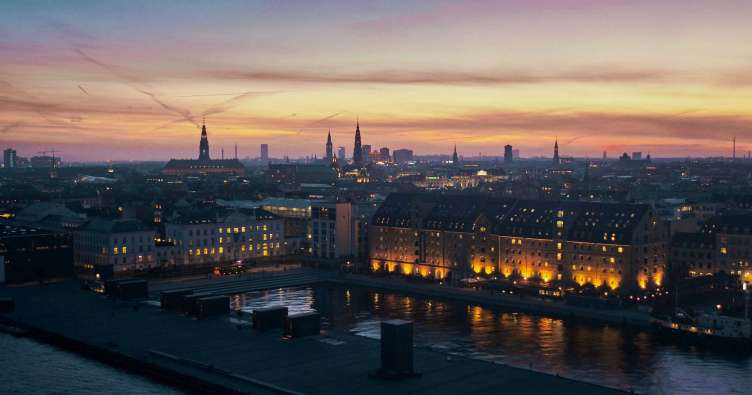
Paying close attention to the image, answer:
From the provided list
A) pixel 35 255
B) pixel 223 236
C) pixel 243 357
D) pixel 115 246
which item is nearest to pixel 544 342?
pixel 243 357

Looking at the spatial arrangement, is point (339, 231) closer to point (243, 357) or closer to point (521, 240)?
point (521, 240)

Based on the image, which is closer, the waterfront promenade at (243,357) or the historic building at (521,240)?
the waterfront promenade at (243,357)

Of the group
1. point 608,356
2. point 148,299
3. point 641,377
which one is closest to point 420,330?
point 608,356

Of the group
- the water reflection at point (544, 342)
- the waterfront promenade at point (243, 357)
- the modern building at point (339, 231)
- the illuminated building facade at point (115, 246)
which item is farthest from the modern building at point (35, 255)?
the modern building at point (339, 231)

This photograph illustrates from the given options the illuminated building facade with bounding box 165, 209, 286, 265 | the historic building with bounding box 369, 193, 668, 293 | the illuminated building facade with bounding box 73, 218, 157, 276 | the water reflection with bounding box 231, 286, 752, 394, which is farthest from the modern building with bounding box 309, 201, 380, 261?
the water reflection with bounding box 231, 286, 752, 394

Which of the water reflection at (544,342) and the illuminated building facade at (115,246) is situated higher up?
the illuminated building facade at (115,246)

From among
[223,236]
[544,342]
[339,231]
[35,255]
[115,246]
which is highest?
[339,231]

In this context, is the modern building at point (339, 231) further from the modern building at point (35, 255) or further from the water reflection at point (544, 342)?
the modern building at point (35, 255)
